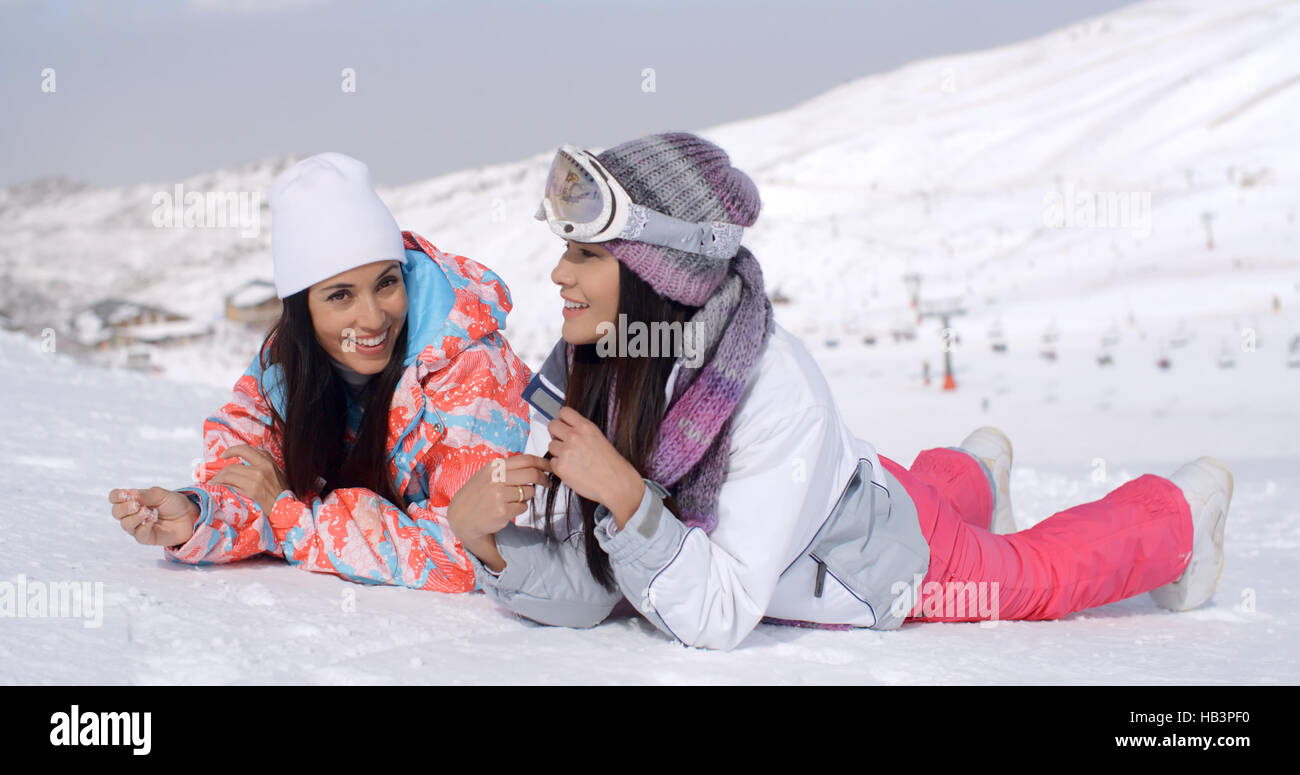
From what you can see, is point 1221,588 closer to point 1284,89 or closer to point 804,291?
point 804,291

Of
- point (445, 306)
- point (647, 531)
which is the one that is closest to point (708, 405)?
point (647, 531)

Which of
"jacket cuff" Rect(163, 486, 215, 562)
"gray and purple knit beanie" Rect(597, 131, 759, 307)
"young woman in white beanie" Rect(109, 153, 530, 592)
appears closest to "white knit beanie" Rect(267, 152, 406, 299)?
"young woman in white beanie" Rect(109, 153, 530, 592)

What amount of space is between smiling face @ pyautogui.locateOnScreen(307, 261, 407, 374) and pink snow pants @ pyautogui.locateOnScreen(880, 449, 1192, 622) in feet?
3.86

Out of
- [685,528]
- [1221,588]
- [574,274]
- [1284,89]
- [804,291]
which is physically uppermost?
[1284,89]

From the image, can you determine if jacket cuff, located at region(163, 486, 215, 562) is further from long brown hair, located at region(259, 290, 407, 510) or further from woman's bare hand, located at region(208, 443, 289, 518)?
long brown hair, located at region(259, 290, 407, 510)

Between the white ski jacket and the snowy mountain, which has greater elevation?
the snowy mountain

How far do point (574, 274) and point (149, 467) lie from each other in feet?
8.26

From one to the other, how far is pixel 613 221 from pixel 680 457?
0.43m

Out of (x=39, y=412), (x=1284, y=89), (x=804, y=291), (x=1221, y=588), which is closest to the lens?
(x=1221, y=588)

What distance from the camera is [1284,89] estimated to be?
33406 millimetres

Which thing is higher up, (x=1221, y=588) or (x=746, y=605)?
(x=746, y=605)

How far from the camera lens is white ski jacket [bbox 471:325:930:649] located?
6.13 ft
